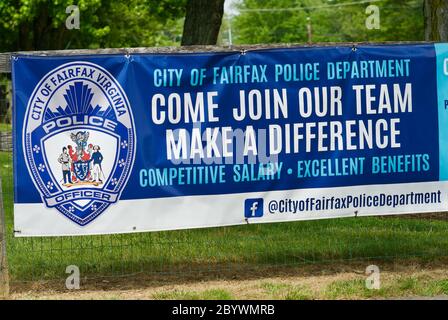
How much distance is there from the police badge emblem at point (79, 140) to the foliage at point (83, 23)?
1447cm

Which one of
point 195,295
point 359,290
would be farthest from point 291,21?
point 195,295

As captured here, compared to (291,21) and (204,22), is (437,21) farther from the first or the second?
(291,21)

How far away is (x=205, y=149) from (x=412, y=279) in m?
2.18

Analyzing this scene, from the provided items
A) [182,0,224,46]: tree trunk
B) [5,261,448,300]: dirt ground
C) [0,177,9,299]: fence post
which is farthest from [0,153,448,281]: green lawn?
[182,0,224,46]: tree trunk

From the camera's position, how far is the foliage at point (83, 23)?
25.6 meters

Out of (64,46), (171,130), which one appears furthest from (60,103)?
(64,46)

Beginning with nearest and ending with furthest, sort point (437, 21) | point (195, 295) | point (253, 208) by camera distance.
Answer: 1. point (195, 295)
2. point (253, 208)
3. point (437, 21)

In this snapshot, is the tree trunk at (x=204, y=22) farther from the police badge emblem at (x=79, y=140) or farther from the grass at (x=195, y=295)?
the grass at (x=195, y=295)

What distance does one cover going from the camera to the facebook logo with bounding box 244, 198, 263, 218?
24.9 ft

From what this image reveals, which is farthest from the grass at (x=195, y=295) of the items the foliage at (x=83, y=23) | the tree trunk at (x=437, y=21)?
the foliage at (x=83, y=23)

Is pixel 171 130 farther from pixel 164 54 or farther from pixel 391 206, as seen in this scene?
pixel 391 206

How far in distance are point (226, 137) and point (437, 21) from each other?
15.9 feet

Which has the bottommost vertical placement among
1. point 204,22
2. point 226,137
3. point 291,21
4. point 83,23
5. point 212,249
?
point 212,249

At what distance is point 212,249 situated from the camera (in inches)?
336
